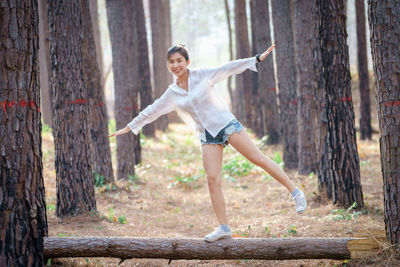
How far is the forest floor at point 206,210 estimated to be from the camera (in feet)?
20.7

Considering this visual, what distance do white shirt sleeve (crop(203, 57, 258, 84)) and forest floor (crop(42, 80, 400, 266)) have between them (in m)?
2.26

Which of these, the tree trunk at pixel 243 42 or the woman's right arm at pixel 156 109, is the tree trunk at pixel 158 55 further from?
the woman's right arm at pixel 156 109

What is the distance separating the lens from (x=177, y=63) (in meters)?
5.39

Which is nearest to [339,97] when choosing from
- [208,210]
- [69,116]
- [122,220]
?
[208,210]

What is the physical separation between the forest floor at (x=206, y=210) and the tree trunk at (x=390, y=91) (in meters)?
0.42

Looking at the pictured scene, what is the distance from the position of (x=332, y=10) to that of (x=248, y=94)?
11903mm

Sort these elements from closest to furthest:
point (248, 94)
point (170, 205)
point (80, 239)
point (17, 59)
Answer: point (17, 59) < point (80, 239) < point (170, 205) < point (248, 94)

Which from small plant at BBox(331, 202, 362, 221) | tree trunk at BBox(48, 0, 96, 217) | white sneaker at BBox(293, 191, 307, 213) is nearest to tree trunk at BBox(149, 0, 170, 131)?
tree trunk at BBox(48, 0, 96, 217)

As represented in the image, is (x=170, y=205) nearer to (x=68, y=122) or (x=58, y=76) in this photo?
(x=68, y=122)

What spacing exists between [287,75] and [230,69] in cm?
697

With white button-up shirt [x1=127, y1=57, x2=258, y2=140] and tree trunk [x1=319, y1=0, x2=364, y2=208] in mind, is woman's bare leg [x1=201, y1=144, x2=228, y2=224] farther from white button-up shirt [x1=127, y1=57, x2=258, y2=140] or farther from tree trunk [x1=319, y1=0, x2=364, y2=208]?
tree trunk [x1=319, y1=0, x2=364, y2=208]

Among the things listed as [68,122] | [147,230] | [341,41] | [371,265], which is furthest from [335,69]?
[68,122]

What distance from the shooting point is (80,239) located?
199 inches

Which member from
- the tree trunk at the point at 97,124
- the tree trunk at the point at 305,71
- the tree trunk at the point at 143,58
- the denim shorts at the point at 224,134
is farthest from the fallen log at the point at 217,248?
the tree trunk at the point at 143,58
